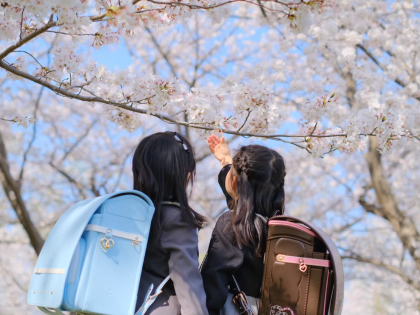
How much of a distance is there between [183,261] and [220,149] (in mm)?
862

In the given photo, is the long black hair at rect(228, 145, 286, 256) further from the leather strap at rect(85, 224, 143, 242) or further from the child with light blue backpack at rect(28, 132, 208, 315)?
the leather strap at rect(85, 224, 143, 242)

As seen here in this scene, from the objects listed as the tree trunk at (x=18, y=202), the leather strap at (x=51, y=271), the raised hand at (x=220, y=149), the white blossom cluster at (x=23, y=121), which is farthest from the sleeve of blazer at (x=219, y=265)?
the tree trunk at (x=18, y=202)

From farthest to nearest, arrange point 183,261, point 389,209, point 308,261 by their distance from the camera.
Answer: point 389,209 → point 308,261 → point 183,261

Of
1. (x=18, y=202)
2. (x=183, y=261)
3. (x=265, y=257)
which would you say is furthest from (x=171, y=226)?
(x=18, y=202)

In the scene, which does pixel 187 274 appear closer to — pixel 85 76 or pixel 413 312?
pixel 85 76

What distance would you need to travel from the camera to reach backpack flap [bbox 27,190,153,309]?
1.52m

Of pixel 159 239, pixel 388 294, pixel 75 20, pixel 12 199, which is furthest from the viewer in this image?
pixel 388 294

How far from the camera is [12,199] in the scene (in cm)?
382

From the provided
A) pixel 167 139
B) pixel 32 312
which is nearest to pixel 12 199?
pixel 167 139

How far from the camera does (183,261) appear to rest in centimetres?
172

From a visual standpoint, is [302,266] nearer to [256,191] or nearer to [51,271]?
[256,191]

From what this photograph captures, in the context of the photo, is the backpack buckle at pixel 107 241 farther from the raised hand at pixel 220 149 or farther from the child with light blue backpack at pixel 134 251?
the raised hand at pixel 220 149

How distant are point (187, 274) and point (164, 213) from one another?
0.93 ft

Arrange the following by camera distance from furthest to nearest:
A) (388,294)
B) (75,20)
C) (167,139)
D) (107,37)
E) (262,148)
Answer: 1. (388,294)
2. (107,37)
3. (262,148)
4. (167,139)
5. (75,20)
